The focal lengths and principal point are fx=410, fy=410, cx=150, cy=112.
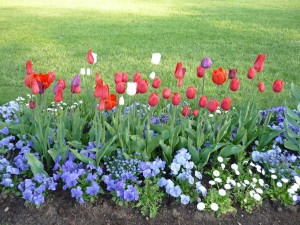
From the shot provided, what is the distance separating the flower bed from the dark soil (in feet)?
0.17

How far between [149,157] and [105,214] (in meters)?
0.52

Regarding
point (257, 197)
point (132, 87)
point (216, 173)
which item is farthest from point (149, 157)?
point (257, 197)

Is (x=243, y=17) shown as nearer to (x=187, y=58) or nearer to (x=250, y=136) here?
(x=187, y=58)

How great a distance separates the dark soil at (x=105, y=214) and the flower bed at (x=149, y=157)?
53 mm

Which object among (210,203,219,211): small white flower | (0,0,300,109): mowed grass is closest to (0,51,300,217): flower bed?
(210,203,219,211): small white flower

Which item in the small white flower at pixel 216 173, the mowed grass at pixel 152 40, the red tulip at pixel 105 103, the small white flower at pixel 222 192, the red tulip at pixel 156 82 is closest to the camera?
the red tulip at pixel 105 103

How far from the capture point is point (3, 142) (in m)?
2.97

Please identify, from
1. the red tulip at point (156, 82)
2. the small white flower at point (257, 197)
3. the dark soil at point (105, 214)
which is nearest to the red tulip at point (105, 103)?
the red tulip at point (156, 82)

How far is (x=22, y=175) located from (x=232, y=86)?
1.60 m

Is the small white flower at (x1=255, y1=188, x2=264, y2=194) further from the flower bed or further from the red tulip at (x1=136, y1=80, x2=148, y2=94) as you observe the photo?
the red tulip at (x1=136, y1=80, x2=148, y2=94)

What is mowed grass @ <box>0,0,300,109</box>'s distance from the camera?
5671 millimetres

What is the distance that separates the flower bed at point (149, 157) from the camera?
2674 mm

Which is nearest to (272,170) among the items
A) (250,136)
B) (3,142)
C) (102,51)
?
(250,136)

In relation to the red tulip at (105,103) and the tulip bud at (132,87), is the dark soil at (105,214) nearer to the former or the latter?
the red tulip at (105,103)
